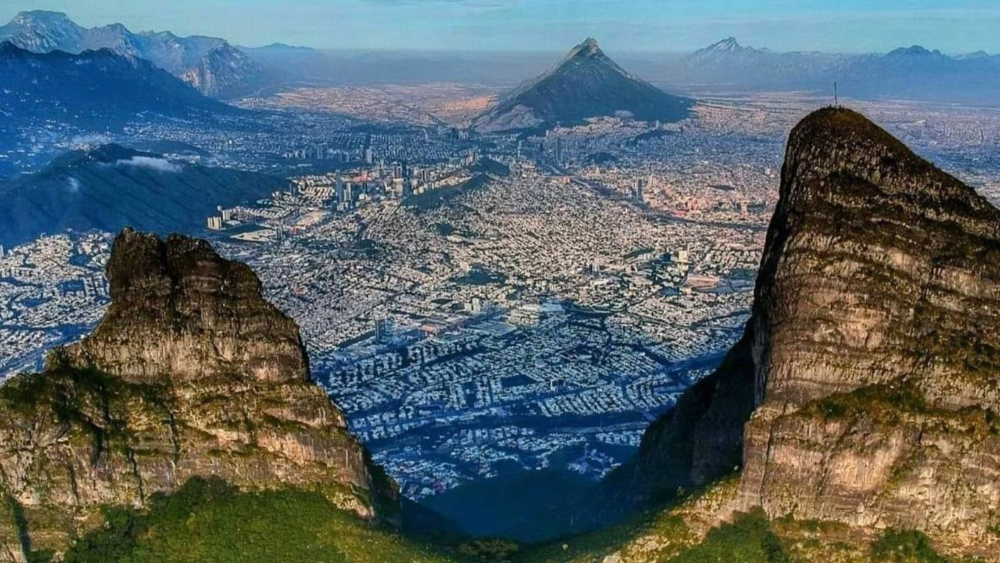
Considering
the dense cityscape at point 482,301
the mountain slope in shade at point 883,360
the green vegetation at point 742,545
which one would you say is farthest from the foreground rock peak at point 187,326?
the dense cityscape at point 482,301

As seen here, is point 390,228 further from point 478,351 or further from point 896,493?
point 896,493

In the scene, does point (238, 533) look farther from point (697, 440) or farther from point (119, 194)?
point (119, 194)

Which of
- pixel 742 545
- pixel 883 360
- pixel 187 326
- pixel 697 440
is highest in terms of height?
pixel 187 326

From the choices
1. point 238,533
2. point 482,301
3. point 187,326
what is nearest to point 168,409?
point 187,326

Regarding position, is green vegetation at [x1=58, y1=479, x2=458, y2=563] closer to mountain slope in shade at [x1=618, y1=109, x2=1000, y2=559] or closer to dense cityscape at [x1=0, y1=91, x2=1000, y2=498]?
mountain slope in shade at [x1=618, y1=109, x2=1000, y2=559]

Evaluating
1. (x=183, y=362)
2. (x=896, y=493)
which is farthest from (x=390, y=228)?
(x=896, y=493)

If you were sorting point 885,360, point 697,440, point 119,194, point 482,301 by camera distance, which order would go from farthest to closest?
point 119,194, point 482,301, point 697,440, point 885,360

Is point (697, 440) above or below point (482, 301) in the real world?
above
